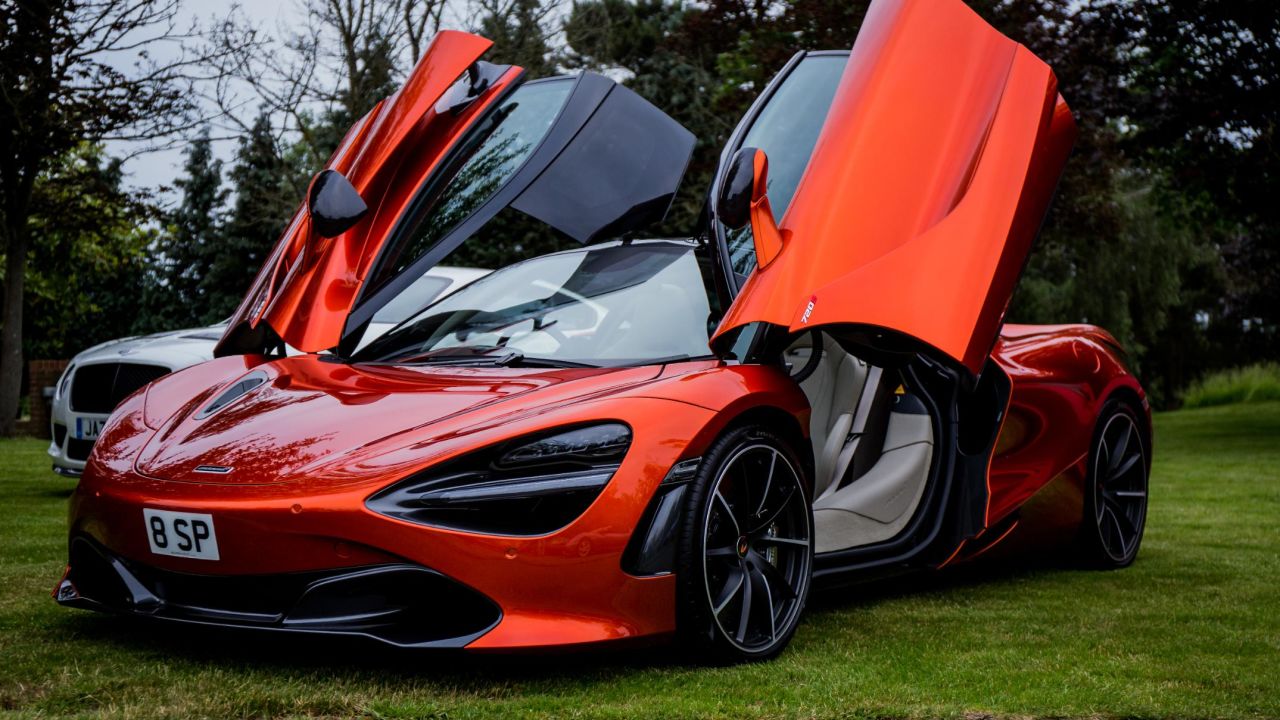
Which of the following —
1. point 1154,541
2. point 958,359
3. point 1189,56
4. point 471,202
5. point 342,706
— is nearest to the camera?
point 342,706

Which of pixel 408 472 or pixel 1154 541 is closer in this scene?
pixel 408 472

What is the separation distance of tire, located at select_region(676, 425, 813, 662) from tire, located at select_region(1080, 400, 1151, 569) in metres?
2.15

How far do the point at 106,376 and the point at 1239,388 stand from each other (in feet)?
80.9

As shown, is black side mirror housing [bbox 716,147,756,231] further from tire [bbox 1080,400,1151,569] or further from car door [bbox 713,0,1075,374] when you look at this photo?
tire [bbox 1080,400,1151,569]

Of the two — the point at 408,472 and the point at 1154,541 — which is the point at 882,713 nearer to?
the point at 408,472

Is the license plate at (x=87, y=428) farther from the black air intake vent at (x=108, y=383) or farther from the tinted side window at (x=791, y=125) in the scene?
the tinted side window at (x=791, y=125)

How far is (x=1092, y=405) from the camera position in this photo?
528 centimetres

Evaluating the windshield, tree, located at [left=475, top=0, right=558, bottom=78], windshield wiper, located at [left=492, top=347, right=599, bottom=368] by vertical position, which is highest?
tree, located at [left=475, top=0, right=558, bottom=78]

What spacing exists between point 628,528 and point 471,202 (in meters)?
1.69

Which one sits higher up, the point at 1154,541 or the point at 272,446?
the point at 272,446

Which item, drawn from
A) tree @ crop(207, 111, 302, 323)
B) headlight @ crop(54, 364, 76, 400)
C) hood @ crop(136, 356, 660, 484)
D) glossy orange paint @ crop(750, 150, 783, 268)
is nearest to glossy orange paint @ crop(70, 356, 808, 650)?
hood @ crop(136, 356, 660, 484)

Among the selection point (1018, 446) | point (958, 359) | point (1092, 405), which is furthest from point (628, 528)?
point (1092, 405)

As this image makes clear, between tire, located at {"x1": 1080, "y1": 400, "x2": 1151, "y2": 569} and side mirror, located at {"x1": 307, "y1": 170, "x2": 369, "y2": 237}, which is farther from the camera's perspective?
tire, located at {"x1": 1080, "y1": 400, "x2": 1151, "y2": 569}

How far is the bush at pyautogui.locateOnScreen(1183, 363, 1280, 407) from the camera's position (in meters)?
25.8
